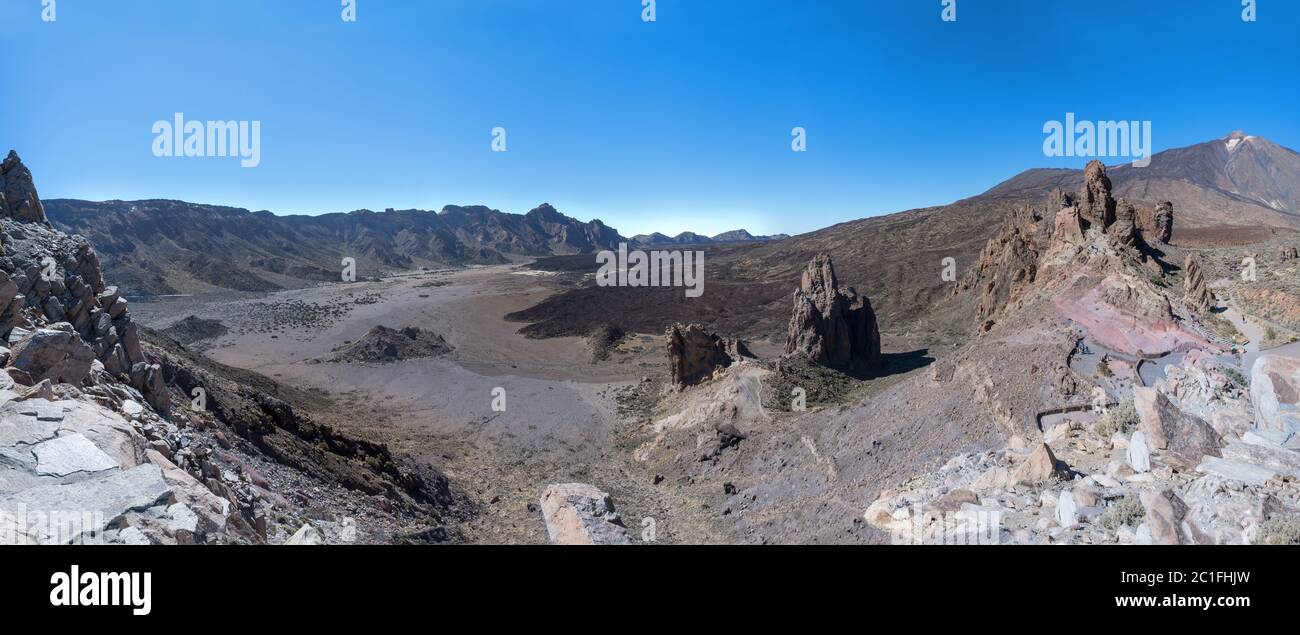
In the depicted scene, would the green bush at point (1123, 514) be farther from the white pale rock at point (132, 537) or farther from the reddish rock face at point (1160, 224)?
the reddish rock face at point (1160, 224)

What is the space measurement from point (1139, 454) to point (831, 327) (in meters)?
16.7

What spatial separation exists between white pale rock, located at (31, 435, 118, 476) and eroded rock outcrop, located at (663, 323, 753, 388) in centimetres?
1797

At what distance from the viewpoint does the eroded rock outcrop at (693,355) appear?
22.6m

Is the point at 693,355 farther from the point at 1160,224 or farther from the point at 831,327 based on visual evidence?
the point at 1160,224

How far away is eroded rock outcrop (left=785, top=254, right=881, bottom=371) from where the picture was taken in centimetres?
2417

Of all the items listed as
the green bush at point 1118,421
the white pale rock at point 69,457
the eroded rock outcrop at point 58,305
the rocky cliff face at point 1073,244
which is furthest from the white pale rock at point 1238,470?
the eroded rock outcrop at point 58,305

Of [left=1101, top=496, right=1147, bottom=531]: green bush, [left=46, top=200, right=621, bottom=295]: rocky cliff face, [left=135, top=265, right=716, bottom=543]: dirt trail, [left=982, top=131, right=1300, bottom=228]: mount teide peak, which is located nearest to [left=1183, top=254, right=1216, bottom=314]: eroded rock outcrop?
[left=1101, top=496, right=1147, bottom=531]: green bush

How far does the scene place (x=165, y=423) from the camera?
826cm

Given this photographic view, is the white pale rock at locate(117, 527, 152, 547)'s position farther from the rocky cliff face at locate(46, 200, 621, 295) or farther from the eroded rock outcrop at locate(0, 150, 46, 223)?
the rocky cliff face at locate(46, 200, 621, 295)

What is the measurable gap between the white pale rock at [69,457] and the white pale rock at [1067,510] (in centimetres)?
997

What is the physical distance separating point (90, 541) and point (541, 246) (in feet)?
618

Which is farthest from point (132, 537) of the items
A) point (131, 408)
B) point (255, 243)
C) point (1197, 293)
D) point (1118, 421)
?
point (255, 243)

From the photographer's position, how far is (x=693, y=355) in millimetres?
22781
